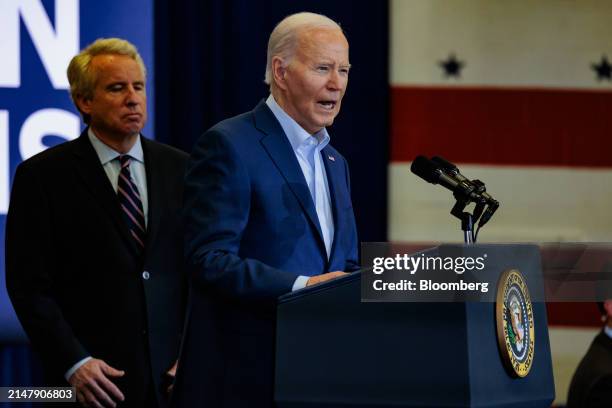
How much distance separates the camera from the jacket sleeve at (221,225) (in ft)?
5.79

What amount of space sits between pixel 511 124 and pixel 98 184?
2.06 meters

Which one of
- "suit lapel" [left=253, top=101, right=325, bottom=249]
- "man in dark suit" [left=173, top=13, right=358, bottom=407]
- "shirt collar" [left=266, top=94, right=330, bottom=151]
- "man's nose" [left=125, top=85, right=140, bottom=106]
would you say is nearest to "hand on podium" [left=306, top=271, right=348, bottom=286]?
"man in dark suit" [left=173, top=13, right=358, bottom=407]

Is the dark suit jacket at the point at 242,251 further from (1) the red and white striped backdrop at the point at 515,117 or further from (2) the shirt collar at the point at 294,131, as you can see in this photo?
(1) the red and white striped backdrop at the point at 515,117

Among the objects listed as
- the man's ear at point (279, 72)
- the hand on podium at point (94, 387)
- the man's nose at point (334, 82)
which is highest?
the man's ear at point (279, 72)

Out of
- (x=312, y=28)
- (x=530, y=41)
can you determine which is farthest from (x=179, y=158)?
(x=530, y=41)

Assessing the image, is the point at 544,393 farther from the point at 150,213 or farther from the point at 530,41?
the point at 530,41

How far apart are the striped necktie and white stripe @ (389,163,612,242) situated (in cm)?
161

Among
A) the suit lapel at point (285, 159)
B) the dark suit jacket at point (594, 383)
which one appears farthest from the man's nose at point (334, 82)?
the dark suit jacket at point (594, 383)

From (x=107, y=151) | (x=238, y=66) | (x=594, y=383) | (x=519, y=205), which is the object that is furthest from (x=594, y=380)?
(x=107, y=151)

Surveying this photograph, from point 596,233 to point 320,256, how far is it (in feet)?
8.41

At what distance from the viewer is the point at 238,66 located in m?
3.89

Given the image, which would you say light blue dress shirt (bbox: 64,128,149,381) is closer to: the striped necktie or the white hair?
the striped necktie

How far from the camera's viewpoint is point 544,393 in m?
1.73

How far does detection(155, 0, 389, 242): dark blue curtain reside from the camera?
3873mm
